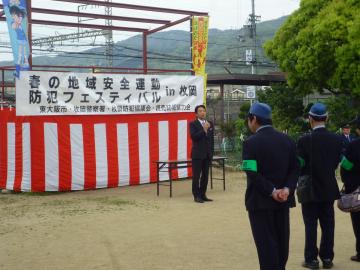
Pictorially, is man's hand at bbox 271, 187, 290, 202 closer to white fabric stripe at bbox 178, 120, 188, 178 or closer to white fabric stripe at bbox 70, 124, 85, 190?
white fabric stripe at bbox 70, 124, 85, 190

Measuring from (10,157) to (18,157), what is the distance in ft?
0.76

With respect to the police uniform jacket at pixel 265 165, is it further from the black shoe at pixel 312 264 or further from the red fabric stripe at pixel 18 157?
the red fabric stripe at pixel 18 157

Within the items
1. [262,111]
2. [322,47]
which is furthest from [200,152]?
[322,47]

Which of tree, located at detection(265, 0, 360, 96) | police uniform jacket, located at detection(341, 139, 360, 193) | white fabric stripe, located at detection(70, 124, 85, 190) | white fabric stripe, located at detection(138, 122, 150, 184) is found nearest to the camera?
police uniform jacket, located at detection(341, 139, 360, 193)

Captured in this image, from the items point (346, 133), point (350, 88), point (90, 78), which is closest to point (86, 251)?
point (90, 78)

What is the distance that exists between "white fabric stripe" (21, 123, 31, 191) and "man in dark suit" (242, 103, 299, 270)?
7.22 meters

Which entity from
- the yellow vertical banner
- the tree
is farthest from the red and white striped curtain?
the tree

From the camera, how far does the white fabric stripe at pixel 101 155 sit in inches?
446

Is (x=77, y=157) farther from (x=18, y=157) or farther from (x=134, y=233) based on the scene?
(x=134, y=233)

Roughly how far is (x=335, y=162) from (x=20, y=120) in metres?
7.22

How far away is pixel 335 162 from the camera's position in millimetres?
5355

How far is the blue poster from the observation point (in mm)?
9961

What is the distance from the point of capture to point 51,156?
1073 centimetres

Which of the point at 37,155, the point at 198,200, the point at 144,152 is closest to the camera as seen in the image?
the point at 198,200
